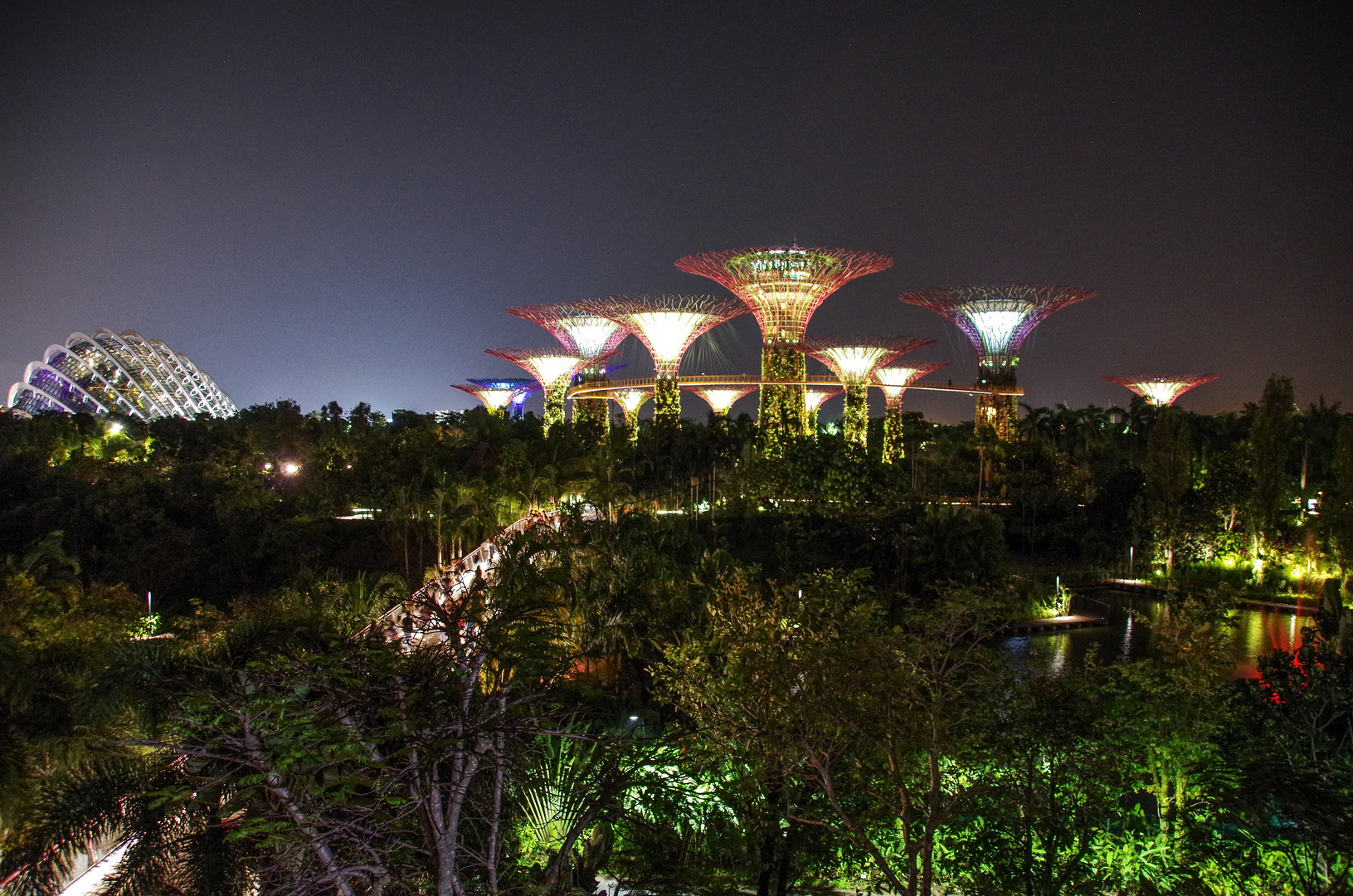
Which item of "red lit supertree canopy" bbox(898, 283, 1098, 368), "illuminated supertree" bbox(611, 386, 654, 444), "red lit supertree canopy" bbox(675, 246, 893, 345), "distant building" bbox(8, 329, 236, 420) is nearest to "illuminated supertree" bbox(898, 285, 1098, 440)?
"red lit supertree canopy" bbox(898, 283, 1098, 368)

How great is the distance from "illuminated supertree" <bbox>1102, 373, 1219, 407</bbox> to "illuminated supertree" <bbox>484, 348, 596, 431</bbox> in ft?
109

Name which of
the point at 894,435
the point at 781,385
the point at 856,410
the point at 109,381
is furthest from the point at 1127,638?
the point at 109,381

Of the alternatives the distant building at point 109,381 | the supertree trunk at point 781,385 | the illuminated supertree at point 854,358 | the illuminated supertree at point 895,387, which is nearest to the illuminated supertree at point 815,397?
the illuminated supertree at point 895,387

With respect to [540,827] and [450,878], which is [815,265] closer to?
[540,827]

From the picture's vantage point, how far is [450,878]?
6074mm

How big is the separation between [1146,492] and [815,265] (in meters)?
14.5

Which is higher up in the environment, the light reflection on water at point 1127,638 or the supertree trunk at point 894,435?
the supertree trunk at point 894,435

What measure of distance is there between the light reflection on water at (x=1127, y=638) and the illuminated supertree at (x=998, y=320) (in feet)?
47.1

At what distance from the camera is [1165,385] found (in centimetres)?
5641

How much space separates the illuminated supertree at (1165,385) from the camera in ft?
185

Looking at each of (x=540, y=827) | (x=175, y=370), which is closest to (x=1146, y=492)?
(x=540, y=827)

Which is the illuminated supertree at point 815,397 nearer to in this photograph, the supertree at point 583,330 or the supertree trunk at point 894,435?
the supertree trunk at point 894,435

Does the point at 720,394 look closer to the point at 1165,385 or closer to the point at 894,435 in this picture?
the point at 894,435

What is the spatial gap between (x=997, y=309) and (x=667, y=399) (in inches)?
606
